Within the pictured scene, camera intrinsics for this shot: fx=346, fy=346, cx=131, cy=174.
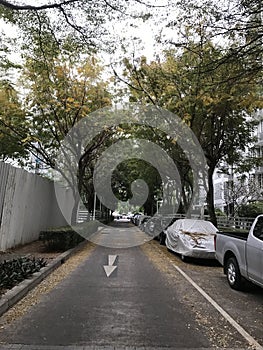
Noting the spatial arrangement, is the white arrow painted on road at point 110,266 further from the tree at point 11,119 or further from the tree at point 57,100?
the tree at point 11,119

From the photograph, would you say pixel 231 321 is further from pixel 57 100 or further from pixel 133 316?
pixel 57 100

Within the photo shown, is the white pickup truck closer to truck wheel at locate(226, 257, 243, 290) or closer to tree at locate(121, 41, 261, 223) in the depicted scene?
truck wheel at locate(226, 257, 243, 290)

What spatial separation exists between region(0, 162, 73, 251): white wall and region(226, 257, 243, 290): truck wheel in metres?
7.08

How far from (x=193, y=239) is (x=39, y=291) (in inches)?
230

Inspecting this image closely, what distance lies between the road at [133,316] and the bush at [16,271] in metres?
0.72

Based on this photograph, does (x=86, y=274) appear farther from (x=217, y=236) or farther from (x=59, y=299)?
(x=217, y=236)

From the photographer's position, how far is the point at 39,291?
23.2 ft

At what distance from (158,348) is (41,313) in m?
2.21

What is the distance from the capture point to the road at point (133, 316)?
4.43 meters

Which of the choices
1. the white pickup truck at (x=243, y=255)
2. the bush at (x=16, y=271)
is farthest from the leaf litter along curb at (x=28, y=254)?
the white pickup truck at (x=243, y=255)

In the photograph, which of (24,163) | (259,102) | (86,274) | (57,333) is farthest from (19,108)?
(57,333)

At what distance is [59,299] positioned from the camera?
21.2 feet

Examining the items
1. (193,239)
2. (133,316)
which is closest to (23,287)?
(133,316)

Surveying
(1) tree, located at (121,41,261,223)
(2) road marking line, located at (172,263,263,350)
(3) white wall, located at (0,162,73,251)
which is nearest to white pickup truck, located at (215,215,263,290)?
(2) road marking line, located at (172,263,263,350)
